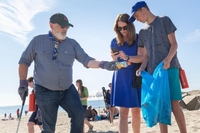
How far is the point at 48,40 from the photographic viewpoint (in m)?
3.74

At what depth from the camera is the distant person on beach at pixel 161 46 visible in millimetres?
3645

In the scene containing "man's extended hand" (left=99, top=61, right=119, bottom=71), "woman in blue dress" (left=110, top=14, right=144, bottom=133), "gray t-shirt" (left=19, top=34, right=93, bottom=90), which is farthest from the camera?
"woman in blue dress" (left=110, top=14, right=144, bottom=133)

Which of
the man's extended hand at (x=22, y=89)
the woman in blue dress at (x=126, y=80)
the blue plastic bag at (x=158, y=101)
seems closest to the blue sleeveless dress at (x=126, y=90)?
the woman in blue dress at (x=126, y=80)

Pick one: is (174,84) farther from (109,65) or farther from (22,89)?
(22,89)

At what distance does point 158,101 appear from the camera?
11.5ft

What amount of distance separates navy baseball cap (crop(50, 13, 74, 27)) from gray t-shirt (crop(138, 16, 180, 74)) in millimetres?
1178

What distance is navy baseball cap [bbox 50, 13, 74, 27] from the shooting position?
3.75 meters

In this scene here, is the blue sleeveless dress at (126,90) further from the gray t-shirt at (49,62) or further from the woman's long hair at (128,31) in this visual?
the gray t-shirt at (49,62)

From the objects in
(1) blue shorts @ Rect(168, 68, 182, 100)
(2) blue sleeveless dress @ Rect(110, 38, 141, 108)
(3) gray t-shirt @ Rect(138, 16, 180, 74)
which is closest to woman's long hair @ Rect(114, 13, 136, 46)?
(2) blue sleeveless dress @ Rect(110, 38, 141, 108)

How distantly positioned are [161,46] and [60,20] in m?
1.46

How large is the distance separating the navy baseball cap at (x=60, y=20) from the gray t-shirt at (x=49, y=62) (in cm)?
24

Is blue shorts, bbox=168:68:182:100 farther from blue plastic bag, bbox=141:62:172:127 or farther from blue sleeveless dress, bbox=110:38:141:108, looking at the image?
blue sleeveless dress, bbox=110:38:141:108

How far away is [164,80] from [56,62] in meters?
1.47

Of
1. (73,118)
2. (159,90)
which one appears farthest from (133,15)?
(73,118)
